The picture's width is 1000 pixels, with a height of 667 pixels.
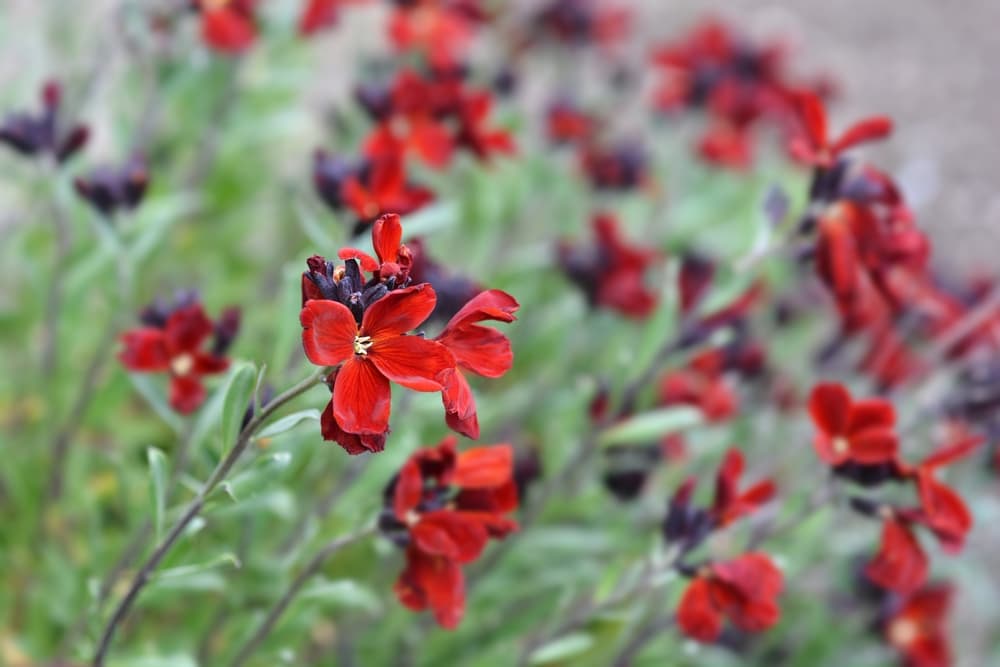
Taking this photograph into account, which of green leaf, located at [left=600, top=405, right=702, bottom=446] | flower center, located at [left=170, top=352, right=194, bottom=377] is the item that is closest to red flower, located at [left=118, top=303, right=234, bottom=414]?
flower center, located at [left=170, top=352, right=194, bottom=377]

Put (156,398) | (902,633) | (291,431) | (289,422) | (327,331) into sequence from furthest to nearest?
(902,633), (156,398), (291,431), (289,422), (327,331)

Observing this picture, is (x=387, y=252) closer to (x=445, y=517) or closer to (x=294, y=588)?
(x=445, y=517)

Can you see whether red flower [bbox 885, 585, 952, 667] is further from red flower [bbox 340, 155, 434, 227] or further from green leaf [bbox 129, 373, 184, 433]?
green leaf [bbox 129, 373, 184, 433]

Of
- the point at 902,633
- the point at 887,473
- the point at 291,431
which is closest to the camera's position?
the point at 291,431

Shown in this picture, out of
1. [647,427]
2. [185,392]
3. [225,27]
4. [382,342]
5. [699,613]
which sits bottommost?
[699,613]

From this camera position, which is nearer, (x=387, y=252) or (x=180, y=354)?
(x=387, y=252)

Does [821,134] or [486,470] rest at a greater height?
[821,134]

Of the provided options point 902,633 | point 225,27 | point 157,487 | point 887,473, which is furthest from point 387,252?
point 902,633

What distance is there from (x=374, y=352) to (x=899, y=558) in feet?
3.16

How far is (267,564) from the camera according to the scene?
6.11 ft

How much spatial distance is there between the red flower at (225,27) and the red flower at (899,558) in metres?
1.69

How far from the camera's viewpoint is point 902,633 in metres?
2.28

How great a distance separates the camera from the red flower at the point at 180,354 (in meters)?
1.58

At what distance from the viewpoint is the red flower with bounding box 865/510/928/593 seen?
1.61m
